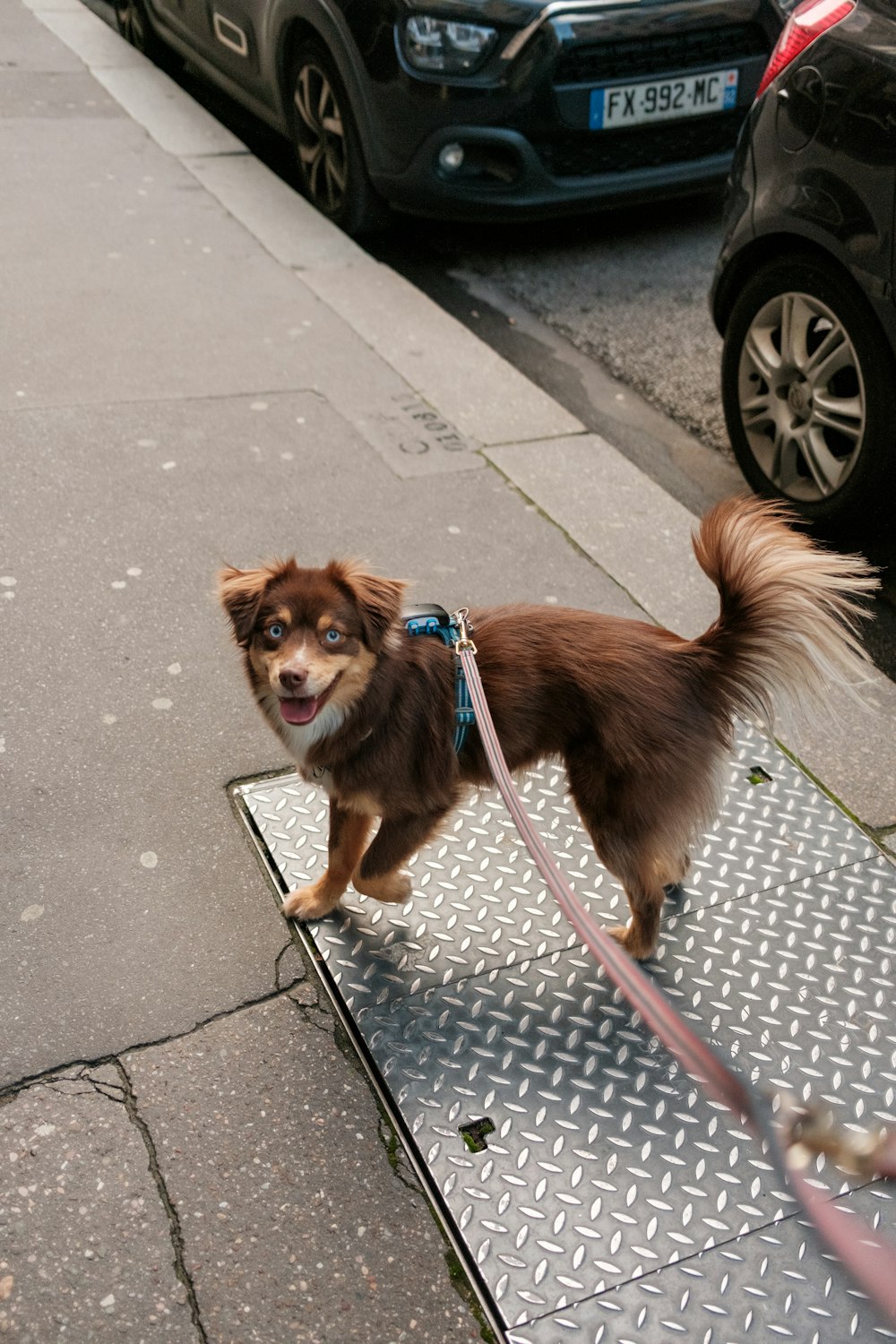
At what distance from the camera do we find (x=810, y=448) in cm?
443

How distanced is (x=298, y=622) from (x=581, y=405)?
3247 millimetres

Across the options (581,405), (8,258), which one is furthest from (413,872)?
(8,258)

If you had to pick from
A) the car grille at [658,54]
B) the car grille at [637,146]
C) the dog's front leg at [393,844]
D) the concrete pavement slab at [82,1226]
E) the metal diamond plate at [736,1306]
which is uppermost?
the car grille at [658,54]

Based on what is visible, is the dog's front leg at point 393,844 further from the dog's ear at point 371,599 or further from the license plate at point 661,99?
the license plate at point 661,99

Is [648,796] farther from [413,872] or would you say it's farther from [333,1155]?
[333,1155]

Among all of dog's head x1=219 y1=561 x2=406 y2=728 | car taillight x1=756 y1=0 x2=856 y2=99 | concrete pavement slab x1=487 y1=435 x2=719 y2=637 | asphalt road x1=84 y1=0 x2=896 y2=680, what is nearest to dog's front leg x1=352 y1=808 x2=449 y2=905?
dog's head x1=219 y1=561 x2=406 y2=728

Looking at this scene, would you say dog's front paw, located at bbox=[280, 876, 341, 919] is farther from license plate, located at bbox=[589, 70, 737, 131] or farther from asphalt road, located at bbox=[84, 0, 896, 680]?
license plate, located at bbox=[589, 70, 737, 131]

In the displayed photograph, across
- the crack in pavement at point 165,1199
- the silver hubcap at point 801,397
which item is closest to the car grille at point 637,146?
the silver hubcap at point 801,397

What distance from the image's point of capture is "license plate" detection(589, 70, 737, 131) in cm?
577

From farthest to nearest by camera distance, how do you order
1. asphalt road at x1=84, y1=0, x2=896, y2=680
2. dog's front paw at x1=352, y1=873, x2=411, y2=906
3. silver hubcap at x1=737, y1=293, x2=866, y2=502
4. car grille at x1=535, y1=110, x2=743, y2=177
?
→ car grille at x1=535, y1=110, x2=743, y2=177
asphalt road at x1=84, y1=0, x2=896, y2=680
silver hubcap at x1=737, y1=293, x2=866, y2=502
dog's front paw at x1=352, y1=873, x2=411, y2=906

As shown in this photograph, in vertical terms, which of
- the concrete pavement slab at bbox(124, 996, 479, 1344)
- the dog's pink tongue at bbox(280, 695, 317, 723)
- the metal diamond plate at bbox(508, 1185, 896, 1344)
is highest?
the dog's pink tongue at bbox(280, 695, 317, 723)

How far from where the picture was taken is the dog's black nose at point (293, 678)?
2430 millimetres

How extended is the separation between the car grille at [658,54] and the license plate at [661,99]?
5 cm

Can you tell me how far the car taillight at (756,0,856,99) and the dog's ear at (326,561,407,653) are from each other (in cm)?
293
